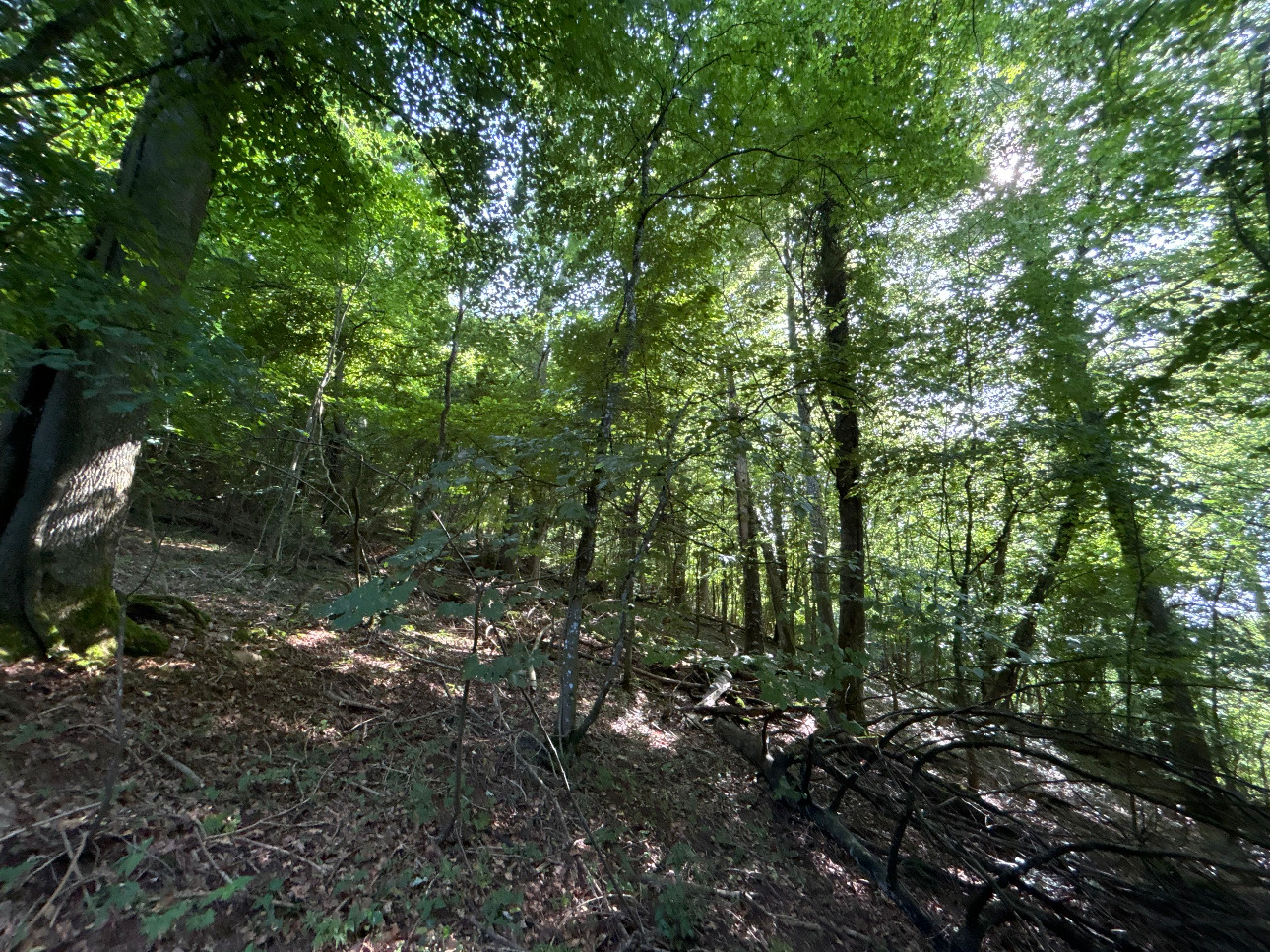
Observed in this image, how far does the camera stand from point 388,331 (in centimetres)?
1130

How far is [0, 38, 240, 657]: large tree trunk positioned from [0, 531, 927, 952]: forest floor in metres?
0.47

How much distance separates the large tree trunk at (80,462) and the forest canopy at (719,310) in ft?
0.09

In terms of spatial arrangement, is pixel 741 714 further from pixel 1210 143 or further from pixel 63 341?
pixel 63 341

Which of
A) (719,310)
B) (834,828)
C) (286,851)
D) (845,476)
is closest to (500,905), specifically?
(286,851)

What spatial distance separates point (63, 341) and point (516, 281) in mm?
4078

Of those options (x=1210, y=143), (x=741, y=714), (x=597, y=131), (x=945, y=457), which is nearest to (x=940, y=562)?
(x=945, y=457)

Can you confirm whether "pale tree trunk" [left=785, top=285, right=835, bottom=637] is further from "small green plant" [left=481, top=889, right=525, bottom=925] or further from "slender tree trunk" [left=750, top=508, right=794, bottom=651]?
"small green plant" [left=481, top=889, right=525, bottom=925]

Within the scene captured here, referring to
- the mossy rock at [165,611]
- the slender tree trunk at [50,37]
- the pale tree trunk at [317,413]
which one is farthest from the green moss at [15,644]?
the slender tree trunk at [50,37]

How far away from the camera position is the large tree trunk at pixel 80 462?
3.64 m

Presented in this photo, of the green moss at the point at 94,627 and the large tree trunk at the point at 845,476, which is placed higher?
the large tree trunk at the point at 845,476

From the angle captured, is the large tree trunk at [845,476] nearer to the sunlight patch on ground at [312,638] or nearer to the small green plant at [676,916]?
the small green plant at [676,916]

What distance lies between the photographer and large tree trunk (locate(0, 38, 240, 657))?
3.64 meters

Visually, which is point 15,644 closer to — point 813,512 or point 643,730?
point 643,730

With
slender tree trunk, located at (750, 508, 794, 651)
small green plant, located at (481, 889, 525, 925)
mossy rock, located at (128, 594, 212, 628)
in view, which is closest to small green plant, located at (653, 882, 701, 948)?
small green plant, located at (481, 889, 525, 925)
